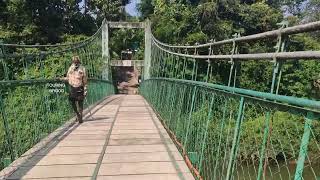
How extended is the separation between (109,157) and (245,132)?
7.52ft

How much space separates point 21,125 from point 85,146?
5.46 feet

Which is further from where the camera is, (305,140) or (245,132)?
(245,132)

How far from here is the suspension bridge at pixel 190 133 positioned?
2.53 metres

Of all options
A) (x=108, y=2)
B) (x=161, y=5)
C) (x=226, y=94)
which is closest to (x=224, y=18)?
(x=161, y=5)

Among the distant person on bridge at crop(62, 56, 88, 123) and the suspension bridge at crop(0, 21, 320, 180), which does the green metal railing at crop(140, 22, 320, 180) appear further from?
the distant person on bridge at crop(62, 56, 88, 123)

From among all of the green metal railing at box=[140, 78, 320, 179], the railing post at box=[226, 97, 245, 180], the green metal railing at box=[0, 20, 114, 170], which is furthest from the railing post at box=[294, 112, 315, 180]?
the green metal railing at box=[0, 20, 114, 170]

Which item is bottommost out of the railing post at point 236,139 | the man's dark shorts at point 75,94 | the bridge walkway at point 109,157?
the bridge walkway at point 109,157

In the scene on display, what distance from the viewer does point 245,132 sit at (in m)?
3.52

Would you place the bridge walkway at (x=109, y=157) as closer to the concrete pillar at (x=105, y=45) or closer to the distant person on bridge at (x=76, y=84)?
the distant person on bridge at (x=76, y=84)

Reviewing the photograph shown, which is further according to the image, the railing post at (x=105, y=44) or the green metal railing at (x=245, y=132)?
the railing post at (x=105, y=44)

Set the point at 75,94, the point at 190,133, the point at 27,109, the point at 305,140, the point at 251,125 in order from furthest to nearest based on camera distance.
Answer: the point at 75,94 → the point at 27,109 → the point at 190,133 → the point at 251,125 → the point at 305,140

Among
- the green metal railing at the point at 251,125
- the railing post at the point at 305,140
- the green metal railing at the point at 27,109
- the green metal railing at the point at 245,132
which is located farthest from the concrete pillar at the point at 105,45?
the railing post at the point at 305,140

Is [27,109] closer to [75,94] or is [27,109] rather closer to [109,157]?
[75,94]

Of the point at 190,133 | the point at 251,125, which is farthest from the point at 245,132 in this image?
the point at 190,133
